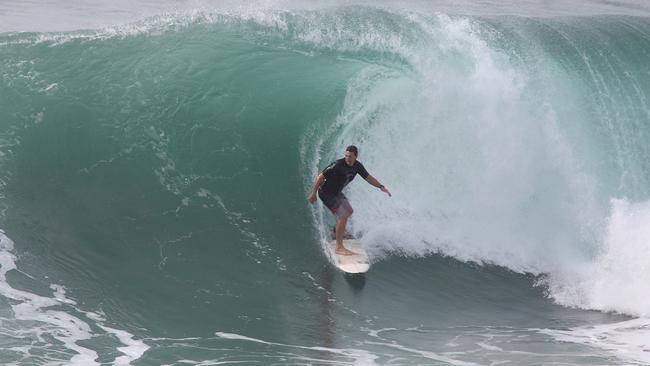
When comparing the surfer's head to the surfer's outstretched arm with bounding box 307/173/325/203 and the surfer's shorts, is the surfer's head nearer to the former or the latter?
the surfer's outstretched arm with bounding box 307/173/325/203

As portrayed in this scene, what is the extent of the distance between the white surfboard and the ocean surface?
0.18 metres

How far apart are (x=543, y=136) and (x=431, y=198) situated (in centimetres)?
226

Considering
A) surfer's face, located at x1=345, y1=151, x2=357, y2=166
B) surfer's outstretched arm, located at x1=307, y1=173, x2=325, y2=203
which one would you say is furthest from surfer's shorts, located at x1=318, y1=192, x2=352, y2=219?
surfer's face, located at x1=345, y1=151, x2=357, y2=166

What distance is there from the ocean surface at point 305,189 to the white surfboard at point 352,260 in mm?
175

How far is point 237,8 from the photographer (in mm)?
16141

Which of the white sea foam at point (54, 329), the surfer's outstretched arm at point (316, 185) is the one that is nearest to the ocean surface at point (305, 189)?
the white sea foam at point (54, 329)

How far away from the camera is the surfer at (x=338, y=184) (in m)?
10.9

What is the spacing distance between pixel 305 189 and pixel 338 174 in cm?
190

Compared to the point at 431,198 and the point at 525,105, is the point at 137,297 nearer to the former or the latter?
the point at 431,198

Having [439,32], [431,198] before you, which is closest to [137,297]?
[431,198]

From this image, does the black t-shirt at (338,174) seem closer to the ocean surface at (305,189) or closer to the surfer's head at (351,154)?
the surfer's head at (351,154)

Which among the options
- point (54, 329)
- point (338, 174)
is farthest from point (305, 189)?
point (54, 329)

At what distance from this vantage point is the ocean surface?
29.7 ft

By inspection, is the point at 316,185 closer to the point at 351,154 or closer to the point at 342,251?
the point at 351,154
